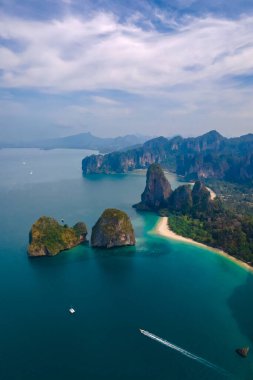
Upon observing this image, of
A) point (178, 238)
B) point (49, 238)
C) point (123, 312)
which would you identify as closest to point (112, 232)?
point (49, 238)

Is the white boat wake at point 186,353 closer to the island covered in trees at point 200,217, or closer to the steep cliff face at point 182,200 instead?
the island covered in trees at point 200,217

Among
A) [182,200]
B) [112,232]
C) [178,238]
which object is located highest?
[182,200]

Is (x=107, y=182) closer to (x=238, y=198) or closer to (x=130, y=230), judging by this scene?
(x=238, y=198)

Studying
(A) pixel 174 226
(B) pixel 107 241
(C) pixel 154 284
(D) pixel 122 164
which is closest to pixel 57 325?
(C) pixel 154 284

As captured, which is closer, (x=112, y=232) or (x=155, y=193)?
(x=112, y=232)

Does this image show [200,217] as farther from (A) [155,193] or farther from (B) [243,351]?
(B) [243,351]
